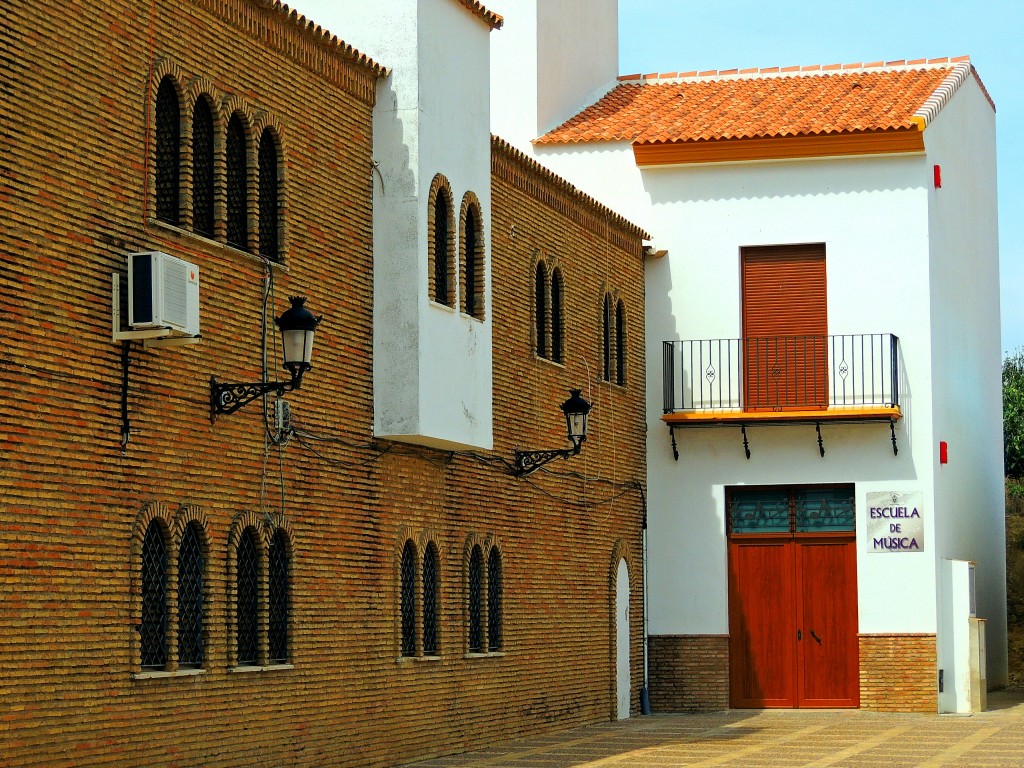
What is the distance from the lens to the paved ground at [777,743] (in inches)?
634

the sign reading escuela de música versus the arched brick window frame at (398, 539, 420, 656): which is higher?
the sign reading escuela de música

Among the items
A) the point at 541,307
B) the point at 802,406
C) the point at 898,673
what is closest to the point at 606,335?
the point at 541,307

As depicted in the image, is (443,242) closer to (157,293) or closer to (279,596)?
(279,596)

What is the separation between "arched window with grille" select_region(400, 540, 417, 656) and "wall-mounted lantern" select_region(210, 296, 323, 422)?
11.6 feet

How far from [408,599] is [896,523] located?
8747 millimetres

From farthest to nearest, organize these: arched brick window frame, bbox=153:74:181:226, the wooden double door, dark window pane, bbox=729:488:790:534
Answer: dark window pane, bbox=729:488:790:534 < the wooden double door < arched brick window frame, bbox=153:74:181:226

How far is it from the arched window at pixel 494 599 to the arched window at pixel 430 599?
4.55 feet

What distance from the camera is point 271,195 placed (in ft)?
46.5

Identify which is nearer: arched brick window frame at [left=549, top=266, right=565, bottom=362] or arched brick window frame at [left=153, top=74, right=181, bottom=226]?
arched brick window frame at [left=153, top=74, right=181, bottom=226]

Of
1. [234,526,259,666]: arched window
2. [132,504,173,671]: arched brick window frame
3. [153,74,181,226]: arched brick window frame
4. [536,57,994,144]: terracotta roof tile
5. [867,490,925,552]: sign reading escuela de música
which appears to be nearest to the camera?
[132,504,173,671]: arched brick window frame

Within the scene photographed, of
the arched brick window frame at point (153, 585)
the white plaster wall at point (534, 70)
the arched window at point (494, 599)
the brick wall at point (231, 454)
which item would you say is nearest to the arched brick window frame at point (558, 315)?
the brick wall at point (231, 454)

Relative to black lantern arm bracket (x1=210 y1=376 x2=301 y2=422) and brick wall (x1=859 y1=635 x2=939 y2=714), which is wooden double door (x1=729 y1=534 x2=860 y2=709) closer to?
brick wall (x1=859 y1=635 x2=939 y2=714)

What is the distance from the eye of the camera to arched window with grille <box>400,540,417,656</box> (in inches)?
635

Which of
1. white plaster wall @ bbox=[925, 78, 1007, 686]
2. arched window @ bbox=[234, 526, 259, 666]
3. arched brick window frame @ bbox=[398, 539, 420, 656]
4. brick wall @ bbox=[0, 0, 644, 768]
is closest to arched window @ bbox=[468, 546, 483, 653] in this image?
brick wall @ bbox=[0, 0, 644, 768]
